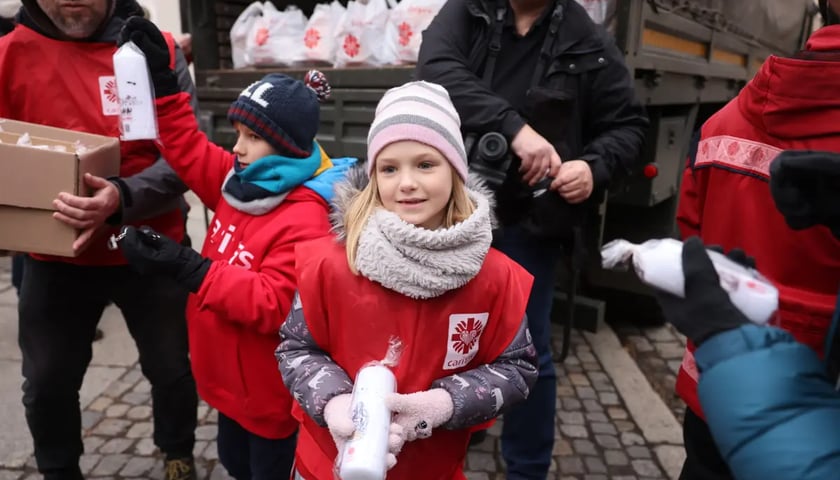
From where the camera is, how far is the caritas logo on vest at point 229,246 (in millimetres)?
1859

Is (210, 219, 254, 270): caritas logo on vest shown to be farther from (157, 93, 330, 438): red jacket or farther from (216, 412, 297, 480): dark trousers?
(216, 412, 297, 480): dark trousers

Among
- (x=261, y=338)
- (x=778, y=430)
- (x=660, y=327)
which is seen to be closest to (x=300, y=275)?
(x=261, y=338)

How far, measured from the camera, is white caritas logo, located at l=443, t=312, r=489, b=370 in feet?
4.95

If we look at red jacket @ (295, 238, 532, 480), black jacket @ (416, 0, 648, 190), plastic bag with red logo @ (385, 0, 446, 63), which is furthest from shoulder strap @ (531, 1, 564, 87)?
plastic bag with red logo @ (385, 0, 446, 63)

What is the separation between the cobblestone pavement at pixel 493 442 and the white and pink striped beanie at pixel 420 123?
1.82 m

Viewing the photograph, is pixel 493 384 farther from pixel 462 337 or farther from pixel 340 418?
pixel 340 418

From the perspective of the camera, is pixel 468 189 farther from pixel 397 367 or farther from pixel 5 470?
pixel 5 470

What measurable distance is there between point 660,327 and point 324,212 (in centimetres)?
353

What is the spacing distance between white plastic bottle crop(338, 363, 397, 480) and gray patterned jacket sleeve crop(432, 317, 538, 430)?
188 mm

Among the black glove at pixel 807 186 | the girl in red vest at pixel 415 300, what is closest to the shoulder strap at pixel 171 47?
the girl in red vest at pixel 415 300

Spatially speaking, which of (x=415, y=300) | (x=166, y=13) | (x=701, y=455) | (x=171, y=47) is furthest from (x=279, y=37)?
(x=166, y=13)

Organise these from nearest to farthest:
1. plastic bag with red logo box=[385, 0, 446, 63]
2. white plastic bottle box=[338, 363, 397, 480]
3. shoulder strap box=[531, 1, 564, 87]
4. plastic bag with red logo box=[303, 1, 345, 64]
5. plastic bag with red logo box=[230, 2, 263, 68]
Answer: white plastic bottle box=[338, 363, 397, 480]
shoulder strap box=[531, 1, 564, 87]
plastic bag with red logo box=[385, 0, 446, 63]
plastic bag with red logo box=[303, 1, 345, 64]
plastic bag with red logo box=[230, 2, 263, 68]

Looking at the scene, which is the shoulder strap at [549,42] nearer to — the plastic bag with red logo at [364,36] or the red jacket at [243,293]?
the red jacket at [243,293]

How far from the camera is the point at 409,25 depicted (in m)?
3.46
